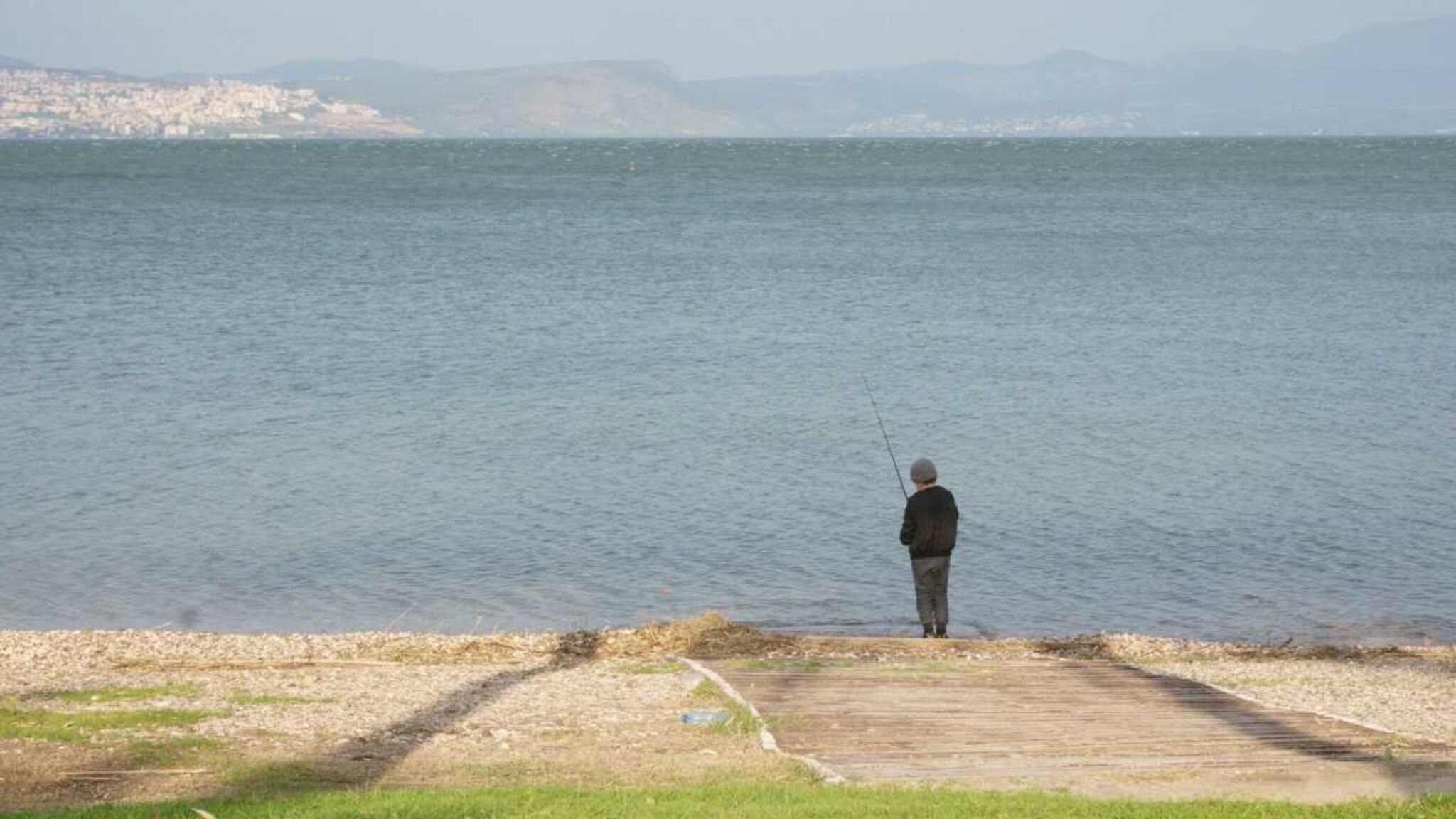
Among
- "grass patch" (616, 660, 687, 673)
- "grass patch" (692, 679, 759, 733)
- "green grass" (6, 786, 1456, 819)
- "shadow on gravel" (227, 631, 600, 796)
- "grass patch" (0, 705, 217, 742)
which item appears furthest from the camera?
"grass patch" (616, 660, 687, 673)

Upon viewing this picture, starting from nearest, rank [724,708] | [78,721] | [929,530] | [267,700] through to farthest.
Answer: [78,721] → [724,708] → [267,700] → [929,530]

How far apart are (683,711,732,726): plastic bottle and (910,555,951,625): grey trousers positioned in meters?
4.06

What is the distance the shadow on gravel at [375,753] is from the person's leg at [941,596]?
142 inches

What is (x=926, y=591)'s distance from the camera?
15.2 m

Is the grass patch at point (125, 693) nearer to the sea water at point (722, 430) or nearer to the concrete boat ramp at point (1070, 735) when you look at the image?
the concrete boat ramp at point (1070, 735)

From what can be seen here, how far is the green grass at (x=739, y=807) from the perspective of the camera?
847 cm

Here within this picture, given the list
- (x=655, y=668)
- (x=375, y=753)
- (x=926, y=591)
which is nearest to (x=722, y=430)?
(x=926, y=591)

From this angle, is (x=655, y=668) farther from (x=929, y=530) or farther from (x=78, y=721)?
(x=78, y=721)

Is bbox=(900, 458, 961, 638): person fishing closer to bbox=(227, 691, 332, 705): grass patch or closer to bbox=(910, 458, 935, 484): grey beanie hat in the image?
bbox=(910, 458, 935, 484): grey beanie hat

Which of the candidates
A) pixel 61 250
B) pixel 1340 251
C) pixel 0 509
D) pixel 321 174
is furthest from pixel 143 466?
pixel 321 174

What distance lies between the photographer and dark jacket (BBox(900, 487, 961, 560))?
14695 mm

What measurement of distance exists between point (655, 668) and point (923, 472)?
285 cm

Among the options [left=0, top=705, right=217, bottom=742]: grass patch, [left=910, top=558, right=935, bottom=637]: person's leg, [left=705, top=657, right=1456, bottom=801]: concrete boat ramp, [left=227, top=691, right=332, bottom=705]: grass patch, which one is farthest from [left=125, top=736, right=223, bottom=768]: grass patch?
[left=910, top=558, right=935, bottom=637]: person's leg

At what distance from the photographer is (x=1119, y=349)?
3638 centimetres
